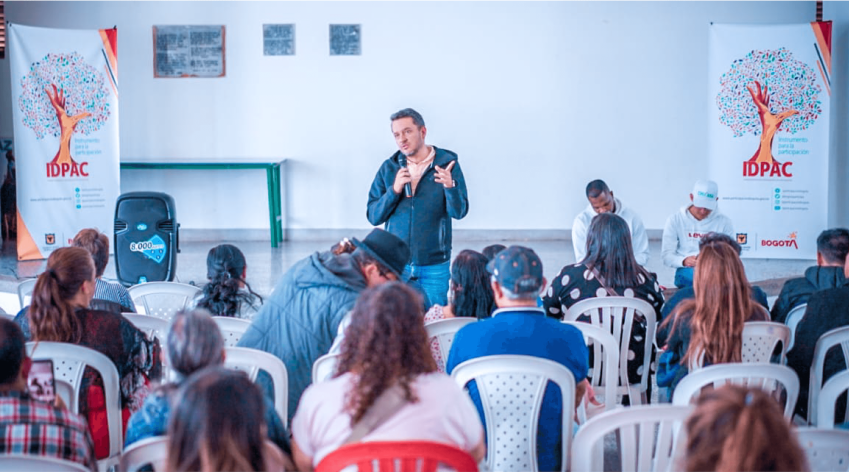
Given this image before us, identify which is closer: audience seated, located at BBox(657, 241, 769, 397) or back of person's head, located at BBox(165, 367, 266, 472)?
back of person's head, located at BBox(165, 367, 266, 472)

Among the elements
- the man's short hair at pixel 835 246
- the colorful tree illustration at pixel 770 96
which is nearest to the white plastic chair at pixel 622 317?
the man's short hair at pixel 835 246

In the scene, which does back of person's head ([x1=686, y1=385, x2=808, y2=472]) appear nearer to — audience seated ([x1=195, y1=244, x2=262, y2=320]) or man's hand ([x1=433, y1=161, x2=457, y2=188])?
audience seated ([x1=195, y1=244, x2=262, y2=320])

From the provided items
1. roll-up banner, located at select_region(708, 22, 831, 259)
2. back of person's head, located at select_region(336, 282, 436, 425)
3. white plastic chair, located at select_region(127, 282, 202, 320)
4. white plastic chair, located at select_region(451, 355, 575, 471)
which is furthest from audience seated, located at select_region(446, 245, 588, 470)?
roll-up banner, located at select_region(708, 22, 831, 259)

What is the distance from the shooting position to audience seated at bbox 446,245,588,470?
282 cm

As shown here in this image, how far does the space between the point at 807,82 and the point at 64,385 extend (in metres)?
7.19

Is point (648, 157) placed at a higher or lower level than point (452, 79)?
lower

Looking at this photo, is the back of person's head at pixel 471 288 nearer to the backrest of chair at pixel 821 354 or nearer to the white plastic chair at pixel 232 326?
the white plastic chair at pixel 232 326

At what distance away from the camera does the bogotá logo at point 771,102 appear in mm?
8102

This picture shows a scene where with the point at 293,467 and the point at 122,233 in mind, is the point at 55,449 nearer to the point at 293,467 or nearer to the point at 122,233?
the point at 293,467

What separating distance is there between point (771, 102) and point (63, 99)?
6.37 meters

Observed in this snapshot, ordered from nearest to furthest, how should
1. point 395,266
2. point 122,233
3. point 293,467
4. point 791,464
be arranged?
point 791,464, point 293,467, point 395,266, point 122,233

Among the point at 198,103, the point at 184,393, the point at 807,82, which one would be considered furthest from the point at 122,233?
the point at 807,82

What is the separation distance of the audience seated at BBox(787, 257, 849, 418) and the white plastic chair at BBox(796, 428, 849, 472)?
4.33ft

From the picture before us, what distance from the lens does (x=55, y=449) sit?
2.14m
